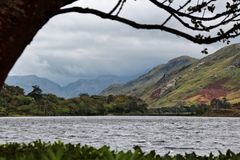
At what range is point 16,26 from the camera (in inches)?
236

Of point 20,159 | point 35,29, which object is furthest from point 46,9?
point 20,159

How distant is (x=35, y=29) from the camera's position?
638 centimetres

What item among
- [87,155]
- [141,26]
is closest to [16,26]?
[141,26]

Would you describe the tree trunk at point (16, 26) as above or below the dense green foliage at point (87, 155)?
above

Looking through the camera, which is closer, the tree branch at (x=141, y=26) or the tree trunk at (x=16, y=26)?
the tree trunk at (x=16, y=26)

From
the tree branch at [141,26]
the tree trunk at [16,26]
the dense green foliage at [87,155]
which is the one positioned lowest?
the dense green foliage at [87,155]

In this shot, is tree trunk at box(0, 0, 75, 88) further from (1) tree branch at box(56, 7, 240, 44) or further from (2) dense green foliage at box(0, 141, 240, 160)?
(1) tree branch at box(56, 7, 240, 44)

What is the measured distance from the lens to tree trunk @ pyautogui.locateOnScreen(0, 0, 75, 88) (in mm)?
5910

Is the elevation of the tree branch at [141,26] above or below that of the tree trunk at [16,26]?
above

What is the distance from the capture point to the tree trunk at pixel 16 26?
5.91 meters

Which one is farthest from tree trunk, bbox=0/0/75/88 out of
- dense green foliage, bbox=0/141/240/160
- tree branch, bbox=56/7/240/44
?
tree branch, bbox=56/7/240/44

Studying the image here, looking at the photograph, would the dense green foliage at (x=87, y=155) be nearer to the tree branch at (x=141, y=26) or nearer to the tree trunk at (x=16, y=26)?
the tree trunk at (x=16, y=26)

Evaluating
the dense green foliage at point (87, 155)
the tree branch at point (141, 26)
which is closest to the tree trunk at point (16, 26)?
the dense green foliage at point (87, 155)

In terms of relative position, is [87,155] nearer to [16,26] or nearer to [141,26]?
[141,26]
